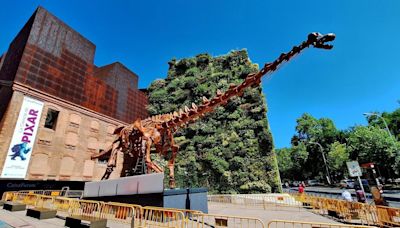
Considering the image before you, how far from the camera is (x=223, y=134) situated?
83.4 ft

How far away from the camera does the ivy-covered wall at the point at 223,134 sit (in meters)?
22.1

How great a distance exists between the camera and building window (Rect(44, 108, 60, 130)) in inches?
814

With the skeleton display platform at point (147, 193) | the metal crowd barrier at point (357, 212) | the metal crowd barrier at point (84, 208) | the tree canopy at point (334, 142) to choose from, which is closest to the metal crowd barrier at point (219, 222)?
the skeleton display platform at point (147, 193)

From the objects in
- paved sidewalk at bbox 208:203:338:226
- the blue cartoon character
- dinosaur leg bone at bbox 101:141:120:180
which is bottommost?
paved sidewalk at bbox 208:203:338:226

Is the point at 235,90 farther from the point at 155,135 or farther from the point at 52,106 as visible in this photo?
the point at 52,106

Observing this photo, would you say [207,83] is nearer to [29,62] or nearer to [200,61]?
[200,61]

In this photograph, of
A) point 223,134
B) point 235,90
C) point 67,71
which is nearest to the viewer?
point 235,90

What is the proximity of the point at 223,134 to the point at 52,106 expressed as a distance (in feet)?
60.7

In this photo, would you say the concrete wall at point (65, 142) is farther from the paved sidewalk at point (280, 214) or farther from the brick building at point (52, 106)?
the paved sidewalk at point (280, 214)

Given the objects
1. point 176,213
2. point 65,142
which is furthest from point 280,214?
point 65,142

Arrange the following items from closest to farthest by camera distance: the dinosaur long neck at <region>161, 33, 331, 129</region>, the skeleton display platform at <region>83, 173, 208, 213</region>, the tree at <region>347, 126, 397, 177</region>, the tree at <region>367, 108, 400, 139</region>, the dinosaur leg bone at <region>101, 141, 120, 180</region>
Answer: the dinosaur long neck at <region>161, 33, 331, 129</region> < the skeleton display platform at <region>83, 173, 208, 213</region> < the dinosaur leg bone at <region>101, 141, 120, 180</region> < the tree at <region>347, 126, 397, 177</region> < the tree at <region>367, 108, 400, 139</region>

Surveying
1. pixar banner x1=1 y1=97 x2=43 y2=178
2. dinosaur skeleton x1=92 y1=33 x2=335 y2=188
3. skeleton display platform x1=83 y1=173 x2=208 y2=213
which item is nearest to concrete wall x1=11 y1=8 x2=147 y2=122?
pixar banner x1=1 y1=97 x2=43 y2=178

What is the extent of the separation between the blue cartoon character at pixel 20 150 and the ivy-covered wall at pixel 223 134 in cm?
1497

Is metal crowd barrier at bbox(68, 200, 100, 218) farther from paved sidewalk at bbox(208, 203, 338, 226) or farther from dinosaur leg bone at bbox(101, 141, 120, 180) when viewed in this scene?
paved sidewalk at bbox(208, 203, 338, 226)
